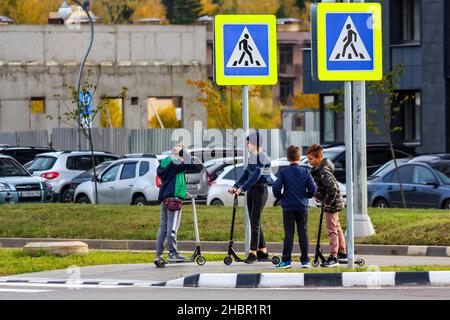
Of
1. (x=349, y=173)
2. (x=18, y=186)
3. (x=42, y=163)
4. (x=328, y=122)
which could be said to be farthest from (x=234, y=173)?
(x=328, y=122)

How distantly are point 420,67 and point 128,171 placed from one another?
1430cm

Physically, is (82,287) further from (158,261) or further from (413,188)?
(413,188)

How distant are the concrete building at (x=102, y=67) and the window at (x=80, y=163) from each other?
21403mm

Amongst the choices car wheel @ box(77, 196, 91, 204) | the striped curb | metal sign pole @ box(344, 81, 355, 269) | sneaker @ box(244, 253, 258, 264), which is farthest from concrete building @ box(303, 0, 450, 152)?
the striped curb

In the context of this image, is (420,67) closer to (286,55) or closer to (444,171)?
(444,171)

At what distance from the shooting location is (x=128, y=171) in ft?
120

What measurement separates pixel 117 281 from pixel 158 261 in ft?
7.01

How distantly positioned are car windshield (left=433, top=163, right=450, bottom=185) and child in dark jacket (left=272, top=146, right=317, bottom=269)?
12466 millimetres

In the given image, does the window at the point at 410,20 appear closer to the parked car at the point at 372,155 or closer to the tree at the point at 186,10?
the parked car at the point at 372,155

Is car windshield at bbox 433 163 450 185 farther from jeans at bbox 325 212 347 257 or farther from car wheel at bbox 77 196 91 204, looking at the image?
jeans at bbox 325 212 347 257

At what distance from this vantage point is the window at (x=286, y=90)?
5432 inches

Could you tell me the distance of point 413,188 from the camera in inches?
1242

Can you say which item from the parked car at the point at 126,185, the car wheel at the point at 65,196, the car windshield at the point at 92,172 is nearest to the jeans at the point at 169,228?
the parked car at the point at 126,185
